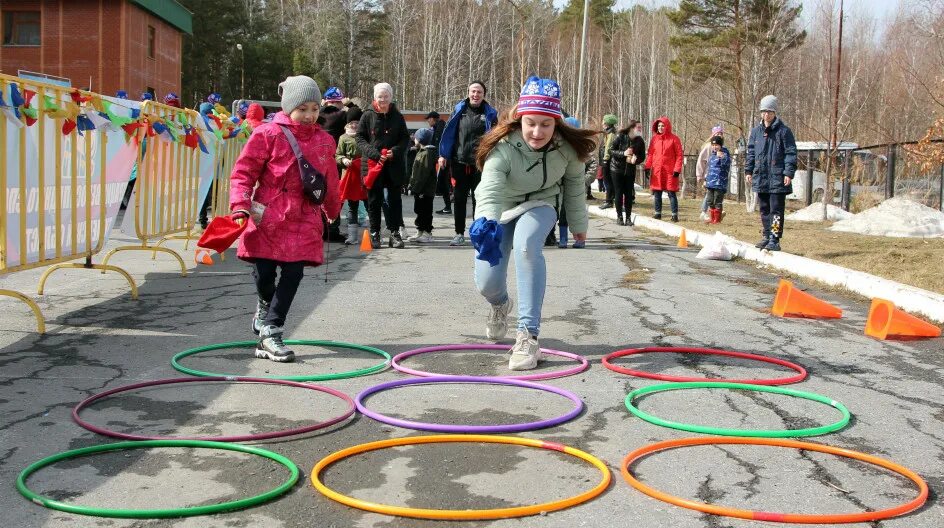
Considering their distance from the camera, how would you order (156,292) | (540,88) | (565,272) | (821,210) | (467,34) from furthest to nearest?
(467,34) < (821,210) < (565,272) < (156,292) < (540,88)

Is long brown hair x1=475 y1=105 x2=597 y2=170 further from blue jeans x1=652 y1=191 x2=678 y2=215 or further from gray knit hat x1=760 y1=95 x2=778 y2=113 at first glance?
blue jeans x1=652 y1=191 x2=678 y2=215

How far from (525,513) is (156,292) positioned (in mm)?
6443

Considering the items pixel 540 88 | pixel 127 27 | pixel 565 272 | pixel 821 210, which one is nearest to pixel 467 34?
pixel 127 27

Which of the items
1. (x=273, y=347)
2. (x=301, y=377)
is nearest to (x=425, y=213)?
(x=273, y=347)

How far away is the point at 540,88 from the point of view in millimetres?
6344

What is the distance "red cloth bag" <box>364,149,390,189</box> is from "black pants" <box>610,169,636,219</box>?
617cm

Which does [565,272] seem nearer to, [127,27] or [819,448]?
[819,448]

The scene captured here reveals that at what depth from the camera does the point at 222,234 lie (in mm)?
6219

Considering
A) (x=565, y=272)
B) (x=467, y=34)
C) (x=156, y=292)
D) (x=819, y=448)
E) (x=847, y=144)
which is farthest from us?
(x=467, y=34)

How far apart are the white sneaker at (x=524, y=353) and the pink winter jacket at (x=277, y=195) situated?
1359 millimetres

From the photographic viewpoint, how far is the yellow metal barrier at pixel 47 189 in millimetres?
6930

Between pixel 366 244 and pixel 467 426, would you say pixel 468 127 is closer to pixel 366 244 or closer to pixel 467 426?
pixel 366 244

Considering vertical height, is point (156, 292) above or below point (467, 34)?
below

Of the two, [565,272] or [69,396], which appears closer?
[69,396]
